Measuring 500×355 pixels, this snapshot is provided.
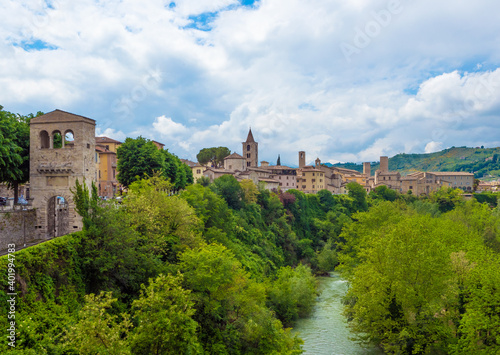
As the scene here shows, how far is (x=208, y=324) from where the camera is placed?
2630 centimetres

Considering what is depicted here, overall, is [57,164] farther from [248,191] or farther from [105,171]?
[248,191]

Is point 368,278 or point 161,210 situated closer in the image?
point 368,278

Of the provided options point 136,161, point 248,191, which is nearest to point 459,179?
point 248,191

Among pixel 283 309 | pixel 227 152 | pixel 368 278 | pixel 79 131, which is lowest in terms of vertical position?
pixel 283 309

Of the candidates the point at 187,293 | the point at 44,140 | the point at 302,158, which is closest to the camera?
the point at 187,293

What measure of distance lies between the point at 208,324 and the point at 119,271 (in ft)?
23.0

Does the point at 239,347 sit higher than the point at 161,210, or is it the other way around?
the point at 161,210

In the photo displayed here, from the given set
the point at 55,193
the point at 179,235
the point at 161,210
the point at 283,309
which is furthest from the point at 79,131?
the point at 283,309

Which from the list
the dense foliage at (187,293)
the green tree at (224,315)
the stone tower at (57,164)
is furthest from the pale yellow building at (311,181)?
the stone tower at (57,164)

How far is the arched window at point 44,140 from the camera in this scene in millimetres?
29261

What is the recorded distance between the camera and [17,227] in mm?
26828

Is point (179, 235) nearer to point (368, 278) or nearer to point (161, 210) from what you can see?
point (161, 210)

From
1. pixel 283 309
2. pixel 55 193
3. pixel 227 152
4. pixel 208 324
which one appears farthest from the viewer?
pixel 227 152

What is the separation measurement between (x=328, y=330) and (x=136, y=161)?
30211 mm
